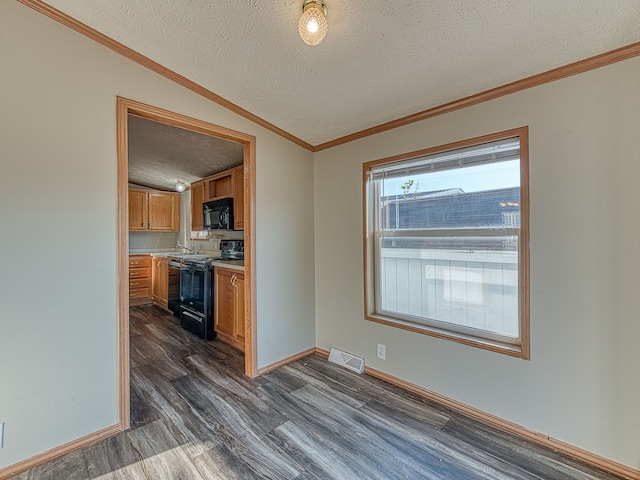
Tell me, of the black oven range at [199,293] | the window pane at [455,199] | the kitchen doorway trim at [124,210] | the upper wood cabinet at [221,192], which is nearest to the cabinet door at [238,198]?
the upper wood cabinet at [221,192]

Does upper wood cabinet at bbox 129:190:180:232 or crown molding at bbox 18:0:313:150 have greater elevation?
crown molding at bbox 18:0:313:150

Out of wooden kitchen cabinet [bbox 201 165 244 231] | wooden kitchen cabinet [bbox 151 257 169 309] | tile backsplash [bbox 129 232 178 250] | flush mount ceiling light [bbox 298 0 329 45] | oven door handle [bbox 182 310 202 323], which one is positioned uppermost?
flush mount ceiling light [bbox 298 0 329 45]

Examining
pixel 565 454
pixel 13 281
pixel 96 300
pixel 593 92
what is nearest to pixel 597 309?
pixel 565 454

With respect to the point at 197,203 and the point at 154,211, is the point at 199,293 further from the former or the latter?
the point at 154,211

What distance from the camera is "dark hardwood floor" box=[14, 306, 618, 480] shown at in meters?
1.59

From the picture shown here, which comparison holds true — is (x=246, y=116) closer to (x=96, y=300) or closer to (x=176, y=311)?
(x=96, y=300)

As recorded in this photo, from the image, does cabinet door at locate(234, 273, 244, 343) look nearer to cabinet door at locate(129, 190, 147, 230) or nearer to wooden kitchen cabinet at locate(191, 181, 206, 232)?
wooden kitchen cabinet at locate(191, 181, 206, 232)

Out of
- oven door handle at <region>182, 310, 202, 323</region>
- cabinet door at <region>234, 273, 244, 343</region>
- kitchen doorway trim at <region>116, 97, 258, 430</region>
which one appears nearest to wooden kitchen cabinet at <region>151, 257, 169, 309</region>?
oven door handle at <region>182, 310, 202, 323</region>

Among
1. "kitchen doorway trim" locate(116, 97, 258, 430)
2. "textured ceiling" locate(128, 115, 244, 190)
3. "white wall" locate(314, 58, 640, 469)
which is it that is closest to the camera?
"white wall" locate(314, 58, 640, 469)

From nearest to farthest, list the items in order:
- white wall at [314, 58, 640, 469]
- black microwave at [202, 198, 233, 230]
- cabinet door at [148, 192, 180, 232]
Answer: white wall at [314, 58, 640, 469] < black microwave at [202, 198, 233, 230] < cabinet door at [148, 192, 180, 232]

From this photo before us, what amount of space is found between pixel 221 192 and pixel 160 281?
6.98 feet

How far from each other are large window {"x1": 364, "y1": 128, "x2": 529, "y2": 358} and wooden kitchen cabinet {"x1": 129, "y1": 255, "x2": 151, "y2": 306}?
463 cm

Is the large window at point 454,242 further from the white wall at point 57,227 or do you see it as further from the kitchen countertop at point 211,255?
the white wall at point 57,227

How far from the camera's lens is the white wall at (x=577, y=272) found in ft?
5.06
